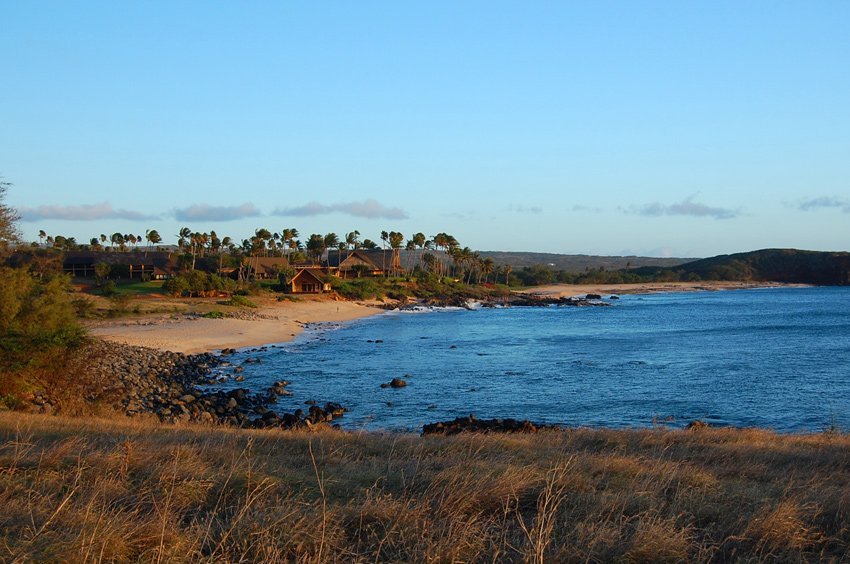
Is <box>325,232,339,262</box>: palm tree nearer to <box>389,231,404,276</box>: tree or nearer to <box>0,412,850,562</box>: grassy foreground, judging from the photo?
<box>389,231,404,276</box>: tree

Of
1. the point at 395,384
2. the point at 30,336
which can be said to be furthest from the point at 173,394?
the point at 395,384

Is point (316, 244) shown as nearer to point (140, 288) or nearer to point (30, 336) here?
point (140, 288)

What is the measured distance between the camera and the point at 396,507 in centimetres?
605

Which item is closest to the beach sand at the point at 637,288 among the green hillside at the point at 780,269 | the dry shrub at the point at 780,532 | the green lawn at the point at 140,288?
the green hillside at the point at 780,269

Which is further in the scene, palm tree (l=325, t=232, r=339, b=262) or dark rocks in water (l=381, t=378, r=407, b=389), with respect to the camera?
palm tree (l=325, t=232, r=339, b=262)

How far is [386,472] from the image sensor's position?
25.9 ft

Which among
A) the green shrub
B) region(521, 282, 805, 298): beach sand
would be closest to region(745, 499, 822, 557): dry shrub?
the green shrub

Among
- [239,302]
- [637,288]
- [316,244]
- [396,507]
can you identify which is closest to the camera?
[396,507]

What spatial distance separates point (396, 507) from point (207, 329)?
48149mm

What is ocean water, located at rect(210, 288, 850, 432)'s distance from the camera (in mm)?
25938

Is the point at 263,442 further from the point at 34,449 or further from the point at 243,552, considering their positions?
the point at 243,552

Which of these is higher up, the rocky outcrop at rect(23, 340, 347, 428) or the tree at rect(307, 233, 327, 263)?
the tree at rect(307, 233, 327, 263)

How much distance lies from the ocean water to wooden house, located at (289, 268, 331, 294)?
22.5 m

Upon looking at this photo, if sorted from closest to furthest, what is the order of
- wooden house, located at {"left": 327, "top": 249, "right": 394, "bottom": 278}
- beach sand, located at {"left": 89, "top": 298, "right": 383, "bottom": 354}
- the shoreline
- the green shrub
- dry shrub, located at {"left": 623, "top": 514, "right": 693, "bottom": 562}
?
1. dry shrub, located at {"left": 623, "top": 514, "right": 693, "bottom": 562}
2. beach sand, located at {"left": 89, "top": 298, "right": 383, "bottom": 354}
3. the shoreline
4. the green shrub
5. wooden house, located at {"left": 327, "top": 249, "right": 394, "bottom": 278}
